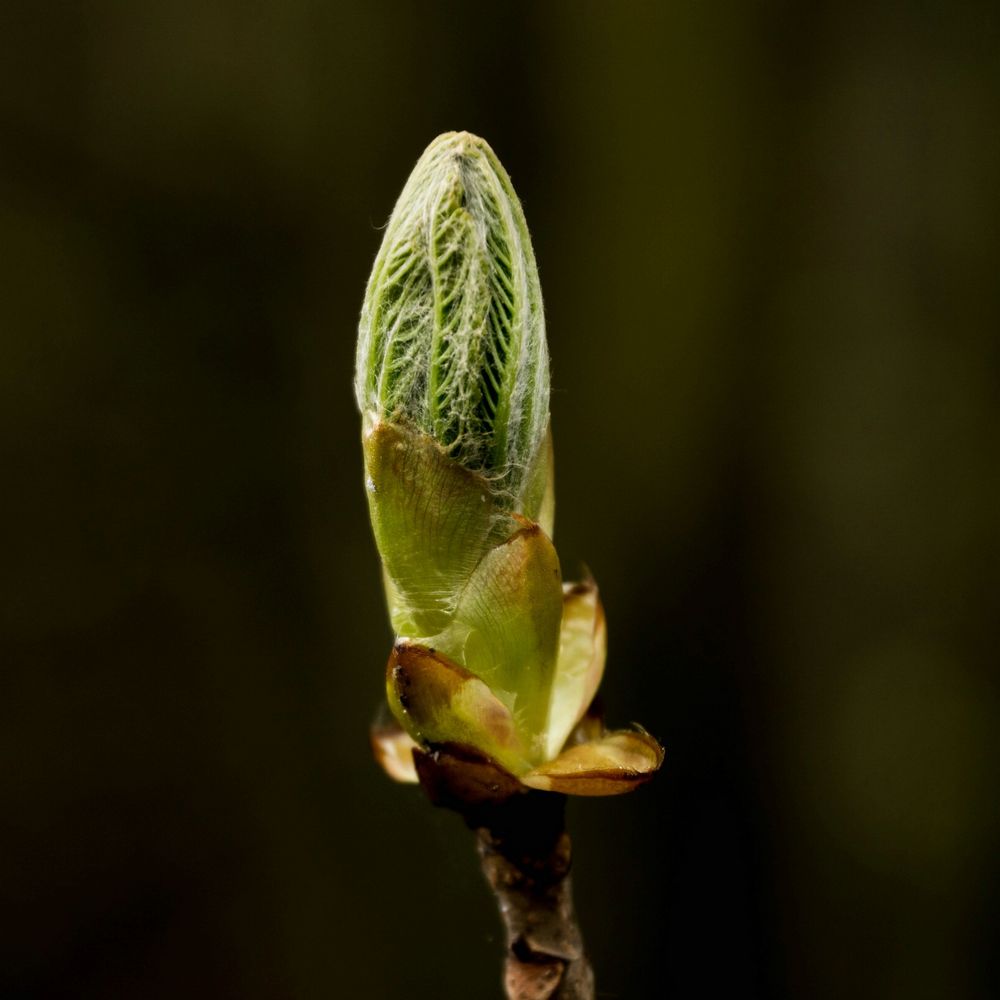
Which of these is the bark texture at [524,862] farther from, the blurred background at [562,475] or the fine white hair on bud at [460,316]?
the blurred background at [562,475]

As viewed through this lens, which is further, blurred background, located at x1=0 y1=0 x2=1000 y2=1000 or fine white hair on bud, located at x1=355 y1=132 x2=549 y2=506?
blurred background, located at x1=0 y1=0 x2=1000 y2=1000

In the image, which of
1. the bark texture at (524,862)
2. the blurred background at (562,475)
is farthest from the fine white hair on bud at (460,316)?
the blurred background at (562,475)

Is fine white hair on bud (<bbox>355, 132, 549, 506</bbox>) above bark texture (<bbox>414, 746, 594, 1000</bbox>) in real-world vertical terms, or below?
above

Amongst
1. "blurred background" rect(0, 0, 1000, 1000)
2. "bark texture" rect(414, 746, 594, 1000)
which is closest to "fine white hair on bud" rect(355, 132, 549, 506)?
"bark texture" rect(414, 746, 594, 1000)

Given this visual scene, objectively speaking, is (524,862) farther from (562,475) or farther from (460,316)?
(562,475)

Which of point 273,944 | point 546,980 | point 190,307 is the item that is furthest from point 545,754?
point 273,944

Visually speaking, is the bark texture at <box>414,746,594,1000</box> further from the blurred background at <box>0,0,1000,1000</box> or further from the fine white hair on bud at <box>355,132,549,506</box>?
the blurred background at <box>0,0,1000,1000</box>
